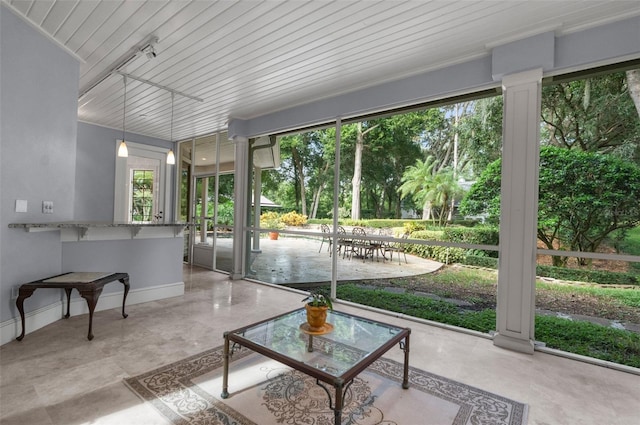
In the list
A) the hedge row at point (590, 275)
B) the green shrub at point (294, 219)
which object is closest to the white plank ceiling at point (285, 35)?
the green shrub at point (294, 219)

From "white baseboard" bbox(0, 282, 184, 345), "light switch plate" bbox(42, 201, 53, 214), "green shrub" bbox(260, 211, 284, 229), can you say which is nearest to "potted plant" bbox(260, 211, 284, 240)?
"green shrub" bbox(260, 211, 284, 229)

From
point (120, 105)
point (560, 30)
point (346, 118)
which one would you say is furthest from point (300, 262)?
point (560, 30)

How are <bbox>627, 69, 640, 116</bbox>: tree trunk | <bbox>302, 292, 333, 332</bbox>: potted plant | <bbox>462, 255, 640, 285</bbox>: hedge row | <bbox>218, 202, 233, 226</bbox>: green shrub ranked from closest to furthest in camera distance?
<bbox>302, 292, 333, 332</bbox>: potted plant, <bbox>627, 69, 640, 116</bbox>: tree trunk, <bbox>462, 255, 640, 285</bbox>: hedge row, <bbox>218, 202, 233, 226</bbox>: green shrub

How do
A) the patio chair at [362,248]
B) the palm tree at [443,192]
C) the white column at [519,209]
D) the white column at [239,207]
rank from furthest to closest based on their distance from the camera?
the patio chair at [362,248], the white column at [239,207], the palm tree at [443,192], the white column at [519,209]

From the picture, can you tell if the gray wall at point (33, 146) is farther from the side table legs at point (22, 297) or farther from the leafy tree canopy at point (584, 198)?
the leafy tree canopy at point (584, 198)

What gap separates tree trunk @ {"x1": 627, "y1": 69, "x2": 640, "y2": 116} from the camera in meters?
2.80

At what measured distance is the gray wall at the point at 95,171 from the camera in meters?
5.64

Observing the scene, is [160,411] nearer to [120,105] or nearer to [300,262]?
[120,105]

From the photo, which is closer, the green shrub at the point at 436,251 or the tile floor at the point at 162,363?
the tile floor at the point at 162,363

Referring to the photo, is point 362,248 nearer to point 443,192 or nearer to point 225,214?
point 443,192

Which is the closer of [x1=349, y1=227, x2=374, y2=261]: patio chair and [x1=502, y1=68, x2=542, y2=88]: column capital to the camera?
[x1=502, y1=68, x2=542, y2=88]: column capital

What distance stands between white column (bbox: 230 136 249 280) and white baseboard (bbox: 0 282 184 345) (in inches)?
47.9

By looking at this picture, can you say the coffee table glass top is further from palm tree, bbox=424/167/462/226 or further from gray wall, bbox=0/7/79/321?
palm tree, bbox=424/167/462/226

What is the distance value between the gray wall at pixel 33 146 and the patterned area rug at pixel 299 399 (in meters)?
1.79
